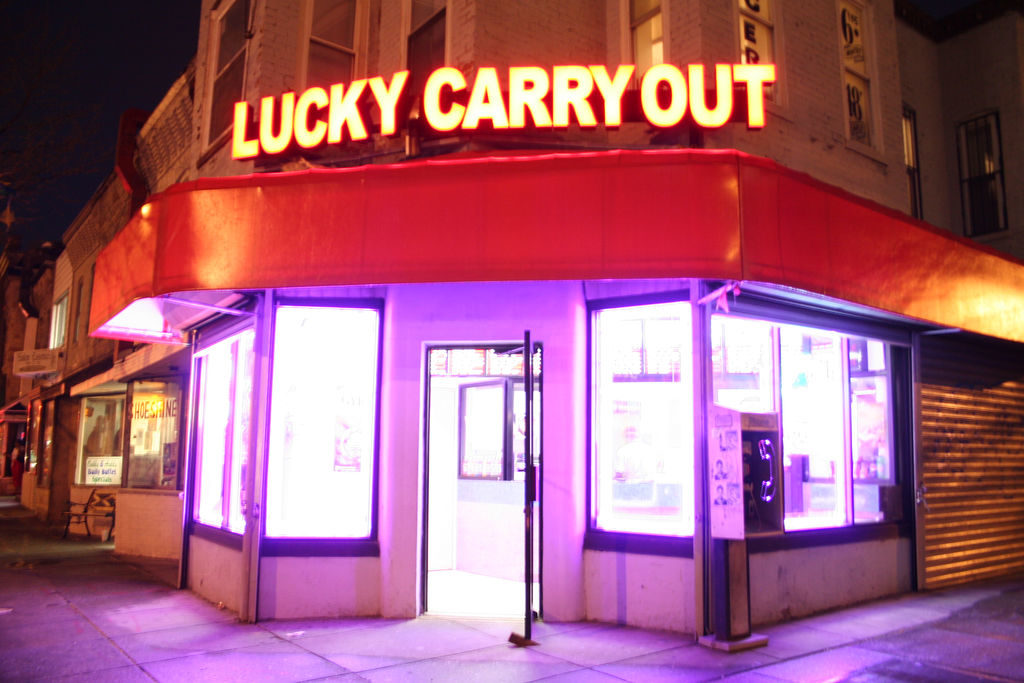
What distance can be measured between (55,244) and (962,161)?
25984 millimetres

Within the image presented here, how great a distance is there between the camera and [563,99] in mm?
7547

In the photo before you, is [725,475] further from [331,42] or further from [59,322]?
[59,322]

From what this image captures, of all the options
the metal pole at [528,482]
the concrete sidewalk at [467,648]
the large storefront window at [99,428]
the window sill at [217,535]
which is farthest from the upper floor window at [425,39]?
the large storefront window at [99,428]

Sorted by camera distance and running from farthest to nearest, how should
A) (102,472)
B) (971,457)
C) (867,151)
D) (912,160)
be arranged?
(102,472)
(912,160)
(971,457)
(867,151)

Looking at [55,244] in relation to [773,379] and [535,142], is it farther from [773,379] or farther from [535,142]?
[773,379]

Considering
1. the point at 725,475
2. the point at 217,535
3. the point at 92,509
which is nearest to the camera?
the point at 725,475

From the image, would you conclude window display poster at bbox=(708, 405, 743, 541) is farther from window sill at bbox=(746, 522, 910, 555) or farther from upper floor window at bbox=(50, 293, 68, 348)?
upper floor window at bbox=(50, 293, 68, 348)

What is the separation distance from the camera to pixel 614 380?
826 centimetres

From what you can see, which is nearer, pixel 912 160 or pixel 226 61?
pixel 226 61

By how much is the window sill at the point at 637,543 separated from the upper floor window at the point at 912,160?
8.36 metres

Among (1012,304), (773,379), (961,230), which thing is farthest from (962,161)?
(773,379)

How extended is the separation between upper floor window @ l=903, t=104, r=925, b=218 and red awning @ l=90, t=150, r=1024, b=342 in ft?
17.8

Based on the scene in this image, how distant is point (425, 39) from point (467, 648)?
22.7 feet

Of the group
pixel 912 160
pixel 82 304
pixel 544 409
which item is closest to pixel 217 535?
pixel 544 409
